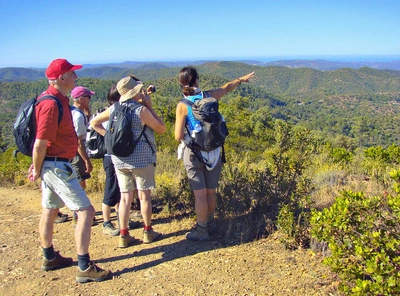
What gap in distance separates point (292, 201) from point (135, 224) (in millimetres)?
1661

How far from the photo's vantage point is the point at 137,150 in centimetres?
275

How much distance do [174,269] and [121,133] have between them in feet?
3.85

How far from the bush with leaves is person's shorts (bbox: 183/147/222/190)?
3.65ft

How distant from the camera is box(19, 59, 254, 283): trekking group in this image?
2342 millimetres

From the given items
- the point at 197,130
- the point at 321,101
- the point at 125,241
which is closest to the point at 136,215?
the point at 125,241

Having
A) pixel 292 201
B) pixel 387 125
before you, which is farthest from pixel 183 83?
pixel 387 125

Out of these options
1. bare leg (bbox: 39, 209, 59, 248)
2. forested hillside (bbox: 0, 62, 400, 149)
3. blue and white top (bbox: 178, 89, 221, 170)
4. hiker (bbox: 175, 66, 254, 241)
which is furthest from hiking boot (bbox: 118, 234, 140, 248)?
forested hillside (bbox: 0, 62, 400, 149)

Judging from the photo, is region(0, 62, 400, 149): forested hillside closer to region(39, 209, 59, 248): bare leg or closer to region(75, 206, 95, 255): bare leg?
region(39, 209, 59, 248): bare leg

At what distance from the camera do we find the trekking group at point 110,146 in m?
2.34

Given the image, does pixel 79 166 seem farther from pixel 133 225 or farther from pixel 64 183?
pixel 64 183

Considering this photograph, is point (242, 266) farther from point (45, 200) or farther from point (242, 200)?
point (45, 200)

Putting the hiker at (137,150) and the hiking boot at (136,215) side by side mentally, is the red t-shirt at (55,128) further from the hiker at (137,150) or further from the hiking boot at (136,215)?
the hiking boot at (136,215)

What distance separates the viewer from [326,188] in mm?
3811

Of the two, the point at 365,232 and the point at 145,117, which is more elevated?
the point at 145,117
